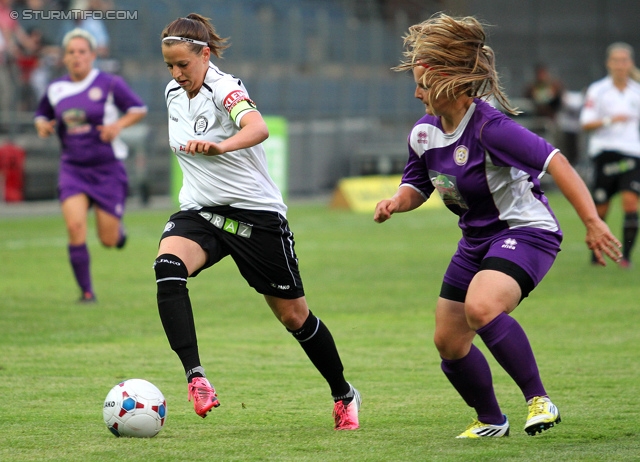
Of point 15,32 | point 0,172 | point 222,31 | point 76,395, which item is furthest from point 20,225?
point 76,395

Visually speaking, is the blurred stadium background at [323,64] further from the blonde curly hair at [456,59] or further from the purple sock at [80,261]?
the blonde curly hair at [456,59]

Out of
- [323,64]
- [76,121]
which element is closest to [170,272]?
[76,121]

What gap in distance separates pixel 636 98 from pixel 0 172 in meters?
11.2

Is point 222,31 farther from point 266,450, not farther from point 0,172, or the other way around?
point 266,450

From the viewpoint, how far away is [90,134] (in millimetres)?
10172

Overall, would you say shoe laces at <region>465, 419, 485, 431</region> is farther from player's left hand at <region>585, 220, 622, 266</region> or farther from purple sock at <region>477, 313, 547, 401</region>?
player's left hand at <region>585, 220, 622, 266</region>

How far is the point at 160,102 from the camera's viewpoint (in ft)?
72.7

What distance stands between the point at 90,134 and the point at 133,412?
5602 millimetres

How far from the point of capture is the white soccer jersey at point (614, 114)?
12773mm

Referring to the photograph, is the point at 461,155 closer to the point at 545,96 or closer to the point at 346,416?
the point at 346,416

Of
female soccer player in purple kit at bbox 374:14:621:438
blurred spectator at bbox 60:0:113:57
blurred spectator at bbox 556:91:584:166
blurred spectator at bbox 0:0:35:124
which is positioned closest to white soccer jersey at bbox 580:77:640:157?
female soccer player in purple kit at bbox 374:14:621:438

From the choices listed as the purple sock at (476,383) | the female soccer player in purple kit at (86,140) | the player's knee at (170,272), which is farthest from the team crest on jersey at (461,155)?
the female soccer player in purple kit at (86,140)

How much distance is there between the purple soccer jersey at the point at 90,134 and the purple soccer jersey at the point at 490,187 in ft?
18.2

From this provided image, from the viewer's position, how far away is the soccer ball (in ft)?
16.5
